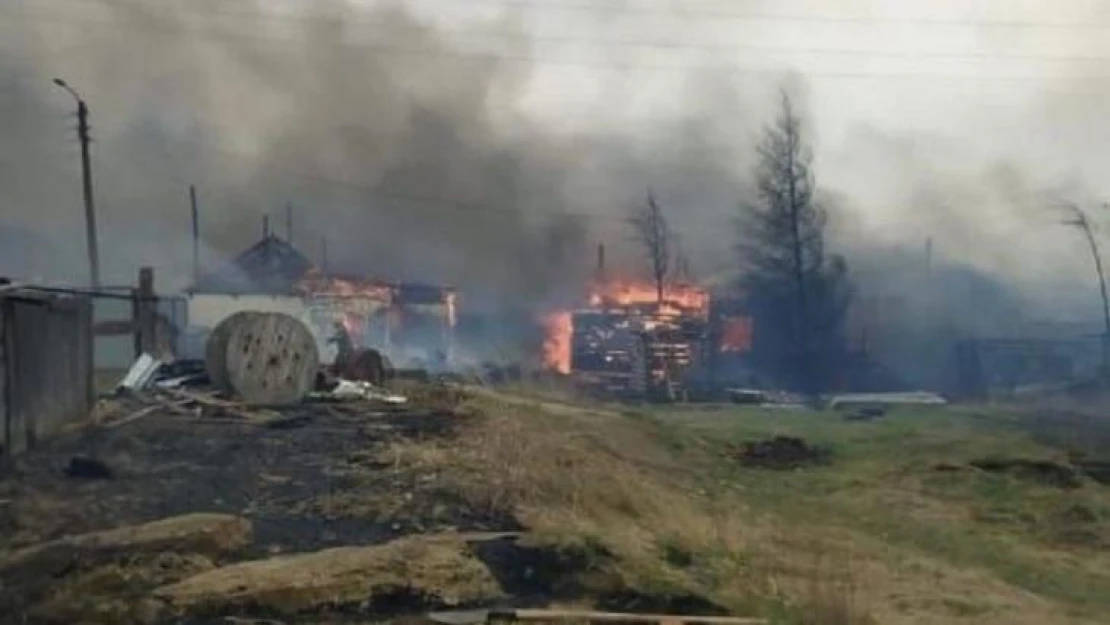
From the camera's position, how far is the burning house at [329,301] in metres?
50.1

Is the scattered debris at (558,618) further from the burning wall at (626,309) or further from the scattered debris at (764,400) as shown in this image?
the burning wall at (626,309)

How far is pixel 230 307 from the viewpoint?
51.6 metres

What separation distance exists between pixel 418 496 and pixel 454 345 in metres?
42.7

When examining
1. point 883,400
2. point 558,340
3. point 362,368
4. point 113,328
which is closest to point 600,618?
point 113,328

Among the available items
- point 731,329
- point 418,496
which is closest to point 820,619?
point 418,496

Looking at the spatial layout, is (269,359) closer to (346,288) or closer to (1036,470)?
(1036,470)

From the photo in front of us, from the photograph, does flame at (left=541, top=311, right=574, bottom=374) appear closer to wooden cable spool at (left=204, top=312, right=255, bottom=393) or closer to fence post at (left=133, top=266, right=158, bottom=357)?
Result: fence post at (left=133, top=266, right=158, bottom=357)

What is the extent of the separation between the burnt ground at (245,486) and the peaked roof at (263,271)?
38.4 meters

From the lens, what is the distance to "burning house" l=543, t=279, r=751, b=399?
46062 mm

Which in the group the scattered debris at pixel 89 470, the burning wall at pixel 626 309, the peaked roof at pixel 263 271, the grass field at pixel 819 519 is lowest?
the grass field at pixel 819 519

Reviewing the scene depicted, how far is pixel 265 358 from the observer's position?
780 inches

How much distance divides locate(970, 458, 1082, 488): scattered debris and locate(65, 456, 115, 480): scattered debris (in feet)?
40.7

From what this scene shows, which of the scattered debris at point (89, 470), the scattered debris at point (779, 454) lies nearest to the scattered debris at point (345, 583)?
the scattered debris at point (89, 470)

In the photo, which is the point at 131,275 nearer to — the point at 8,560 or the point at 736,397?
the point at 736,397
